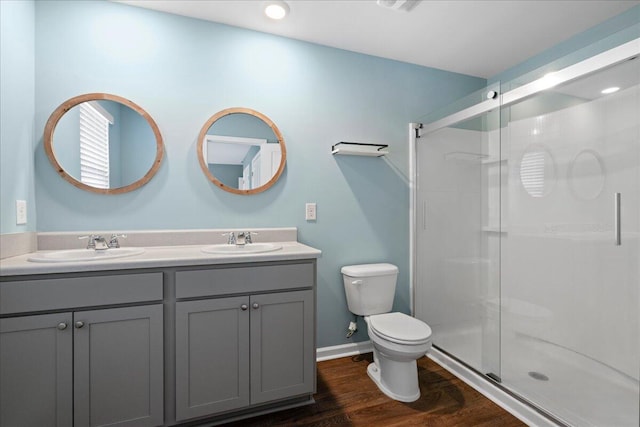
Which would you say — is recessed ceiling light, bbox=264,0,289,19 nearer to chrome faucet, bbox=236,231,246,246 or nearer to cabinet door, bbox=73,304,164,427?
chrome faucet, bbox=236,231,246,246

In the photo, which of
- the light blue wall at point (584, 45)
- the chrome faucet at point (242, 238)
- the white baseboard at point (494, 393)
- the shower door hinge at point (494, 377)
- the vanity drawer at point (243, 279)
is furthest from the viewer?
the chrome faucet at point (242, 238)

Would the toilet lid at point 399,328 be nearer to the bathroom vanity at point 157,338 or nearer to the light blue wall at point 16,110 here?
the bathroom vanity at point 157,338

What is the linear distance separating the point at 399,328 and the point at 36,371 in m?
1.84

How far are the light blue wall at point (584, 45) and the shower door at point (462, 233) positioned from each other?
0.36 m

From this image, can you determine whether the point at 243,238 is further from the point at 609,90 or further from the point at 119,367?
the point at 609,90

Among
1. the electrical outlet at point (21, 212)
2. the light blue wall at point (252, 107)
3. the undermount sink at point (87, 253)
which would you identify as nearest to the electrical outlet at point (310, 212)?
the light blue wall at point (252, 107)

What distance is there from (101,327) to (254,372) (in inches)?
30.3

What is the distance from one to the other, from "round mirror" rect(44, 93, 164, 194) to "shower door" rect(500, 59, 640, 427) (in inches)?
90.9

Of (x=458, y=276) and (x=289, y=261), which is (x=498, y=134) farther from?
(x=289, y=261)

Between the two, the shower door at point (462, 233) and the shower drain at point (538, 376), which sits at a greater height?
the shower door at point (462, 233)

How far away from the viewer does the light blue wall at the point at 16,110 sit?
1.46 meters

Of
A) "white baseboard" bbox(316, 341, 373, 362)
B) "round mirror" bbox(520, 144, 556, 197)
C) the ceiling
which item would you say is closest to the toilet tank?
"white baseboard" bbox(316, 341, 373, 362)

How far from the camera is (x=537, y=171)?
1783 mm

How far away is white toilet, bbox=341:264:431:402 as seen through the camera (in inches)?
69.9
